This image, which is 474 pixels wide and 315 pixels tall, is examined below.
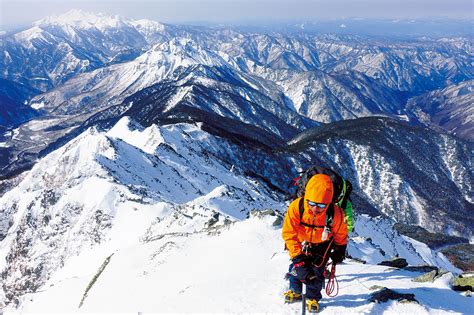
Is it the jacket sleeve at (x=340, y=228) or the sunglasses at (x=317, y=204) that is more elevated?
the sunglasses at (x=317, y=204)

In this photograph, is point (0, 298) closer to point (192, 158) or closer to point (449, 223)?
point (192, 158)

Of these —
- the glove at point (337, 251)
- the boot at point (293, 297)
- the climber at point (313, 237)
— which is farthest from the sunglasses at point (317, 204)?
the boot at point (293, 297)

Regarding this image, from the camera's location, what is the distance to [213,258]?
24500mm

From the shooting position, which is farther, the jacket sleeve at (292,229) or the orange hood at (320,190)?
the jacket sleeve at (292,229)

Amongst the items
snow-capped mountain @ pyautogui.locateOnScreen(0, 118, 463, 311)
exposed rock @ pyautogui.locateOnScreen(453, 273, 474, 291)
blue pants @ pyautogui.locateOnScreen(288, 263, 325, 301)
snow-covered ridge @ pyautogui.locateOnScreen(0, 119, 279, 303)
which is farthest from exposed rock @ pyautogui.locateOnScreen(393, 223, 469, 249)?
blue pants @ pyautogui.locateOnScreen(288, 263, 325, 301)

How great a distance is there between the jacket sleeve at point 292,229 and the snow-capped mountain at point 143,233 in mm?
2824

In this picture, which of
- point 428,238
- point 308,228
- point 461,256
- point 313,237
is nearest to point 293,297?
point 313,237

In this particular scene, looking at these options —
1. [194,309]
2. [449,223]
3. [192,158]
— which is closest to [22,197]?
[192,158]

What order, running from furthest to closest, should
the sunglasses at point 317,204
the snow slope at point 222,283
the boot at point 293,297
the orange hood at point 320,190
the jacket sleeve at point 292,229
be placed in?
the snow slope at point 222,283 → the boot at point 293,297 → the jacket sleeve at point 292,229 → the sunglasses at point 317,204 → the orange hood at point 320,190

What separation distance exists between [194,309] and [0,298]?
50.6 metres

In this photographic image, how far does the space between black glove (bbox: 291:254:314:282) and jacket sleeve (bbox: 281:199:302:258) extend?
205mm

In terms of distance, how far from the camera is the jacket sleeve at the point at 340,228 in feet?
41.7

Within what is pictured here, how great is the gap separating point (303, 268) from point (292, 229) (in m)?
1.64

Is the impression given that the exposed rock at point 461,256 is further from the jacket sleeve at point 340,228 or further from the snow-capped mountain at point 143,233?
the jacket sleeve at point 340,228
